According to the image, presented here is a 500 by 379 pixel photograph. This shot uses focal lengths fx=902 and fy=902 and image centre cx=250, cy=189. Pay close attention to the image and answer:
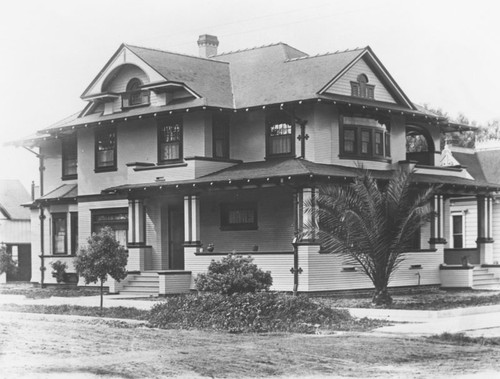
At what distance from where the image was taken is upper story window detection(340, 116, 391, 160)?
31531 millimetres

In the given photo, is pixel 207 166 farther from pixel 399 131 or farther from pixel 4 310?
pixel 4 310

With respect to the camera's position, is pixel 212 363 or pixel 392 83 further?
pixel 392 83

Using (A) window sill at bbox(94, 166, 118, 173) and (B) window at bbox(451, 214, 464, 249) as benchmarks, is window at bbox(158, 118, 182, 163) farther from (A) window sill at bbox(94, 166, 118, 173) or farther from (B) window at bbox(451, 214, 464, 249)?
(B) window at bbox(451, 214, 464, 249)

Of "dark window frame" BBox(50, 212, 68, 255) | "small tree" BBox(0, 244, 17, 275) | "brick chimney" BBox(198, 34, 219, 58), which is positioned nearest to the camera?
"dark window frame" BBox(50, 212, 68, 255)

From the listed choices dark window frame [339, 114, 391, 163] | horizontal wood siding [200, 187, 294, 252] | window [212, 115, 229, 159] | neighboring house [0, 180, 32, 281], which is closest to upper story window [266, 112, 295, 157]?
horizontal wood siding [200, 187, 294, 252]

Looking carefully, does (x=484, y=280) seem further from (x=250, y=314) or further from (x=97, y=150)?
(x=97, y=150)

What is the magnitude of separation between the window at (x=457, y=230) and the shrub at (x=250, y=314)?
21625 millimetres

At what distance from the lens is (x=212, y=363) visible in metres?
13.7

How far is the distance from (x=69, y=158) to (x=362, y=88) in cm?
1387

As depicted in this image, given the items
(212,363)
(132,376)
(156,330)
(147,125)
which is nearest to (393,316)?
(156,330)

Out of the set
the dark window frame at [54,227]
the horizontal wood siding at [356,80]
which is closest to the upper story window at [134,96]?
the dark window frame at [54,227]

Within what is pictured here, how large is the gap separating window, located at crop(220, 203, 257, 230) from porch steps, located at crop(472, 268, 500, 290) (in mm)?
8356

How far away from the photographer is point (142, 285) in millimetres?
32531

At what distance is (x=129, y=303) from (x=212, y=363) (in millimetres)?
13527
